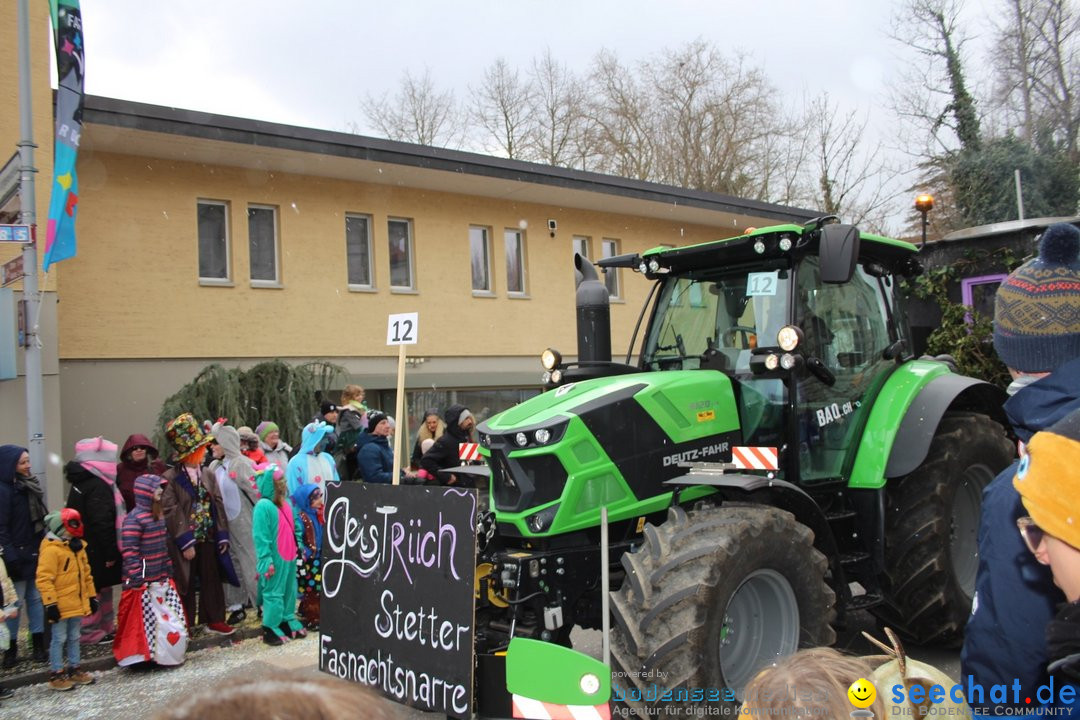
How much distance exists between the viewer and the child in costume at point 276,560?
291 inches

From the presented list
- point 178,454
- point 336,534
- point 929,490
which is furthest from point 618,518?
point 178,454

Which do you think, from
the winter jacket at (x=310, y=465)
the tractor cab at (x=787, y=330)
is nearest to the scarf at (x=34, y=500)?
the winter jacket at (x=310, y=465)

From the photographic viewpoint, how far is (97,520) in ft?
23.6

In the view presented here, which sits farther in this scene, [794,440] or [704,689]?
[794,440]

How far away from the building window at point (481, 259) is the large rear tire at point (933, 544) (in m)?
12.2

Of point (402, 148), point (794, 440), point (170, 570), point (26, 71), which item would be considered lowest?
point (170, 570)

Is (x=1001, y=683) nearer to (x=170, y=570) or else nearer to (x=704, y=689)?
(x=704, y=689)

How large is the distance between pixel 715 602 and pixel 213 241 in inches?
472

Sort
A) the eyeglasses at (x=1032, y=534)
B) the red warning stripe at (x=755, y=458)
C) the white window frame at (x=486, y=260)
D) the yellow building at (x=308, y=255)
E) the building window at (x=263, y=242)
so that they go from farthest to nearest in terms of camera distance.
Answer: the white window frame at (x=486, y=260)
the building window at (x=263, y=242)
the yellow building at (x=308, y=255)
the red warning stripe at (x=755, y=458)
the eyeglasses at (x=1032, y=534)

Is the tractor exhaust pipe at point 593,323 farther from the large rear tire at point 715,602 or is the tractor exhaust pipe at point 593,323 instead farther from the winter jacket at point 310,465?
the winter jacket at point 310,465

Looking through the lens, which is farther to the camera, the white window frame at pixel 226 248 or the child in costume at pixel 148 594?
the white window frame at pixel 226 248

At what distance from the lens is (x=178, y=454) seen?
25.6 feet

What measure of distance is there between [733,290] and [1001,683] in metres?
3.79

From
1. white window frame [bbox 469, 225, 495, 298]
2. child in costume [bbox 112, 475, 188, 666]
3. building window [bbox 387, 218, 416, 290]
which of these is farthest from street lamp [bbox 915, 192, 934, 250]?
white window frame [bbox 469, 225, 495, 298]
